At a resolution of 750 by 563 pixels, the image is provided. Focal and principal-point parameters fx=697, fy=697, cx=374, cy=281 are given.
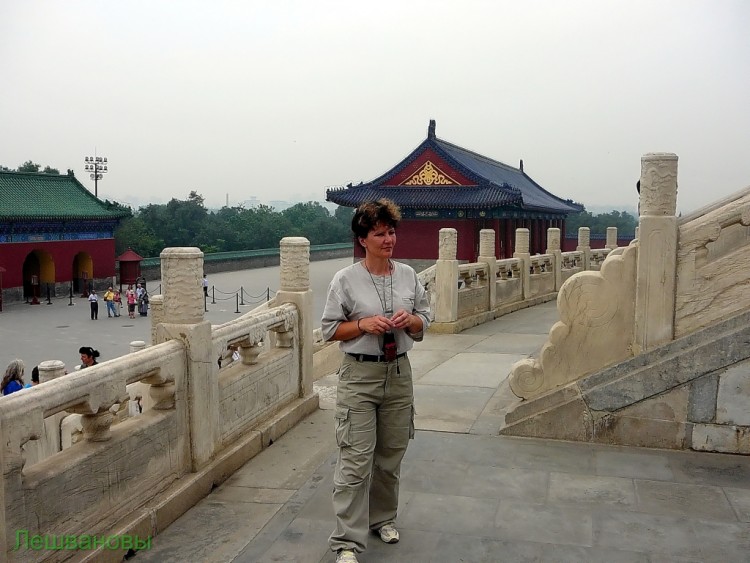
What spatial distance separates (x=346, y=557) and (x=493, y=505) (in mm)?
1071

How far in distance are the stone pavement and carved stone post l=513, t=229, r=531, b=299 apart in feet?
27.8

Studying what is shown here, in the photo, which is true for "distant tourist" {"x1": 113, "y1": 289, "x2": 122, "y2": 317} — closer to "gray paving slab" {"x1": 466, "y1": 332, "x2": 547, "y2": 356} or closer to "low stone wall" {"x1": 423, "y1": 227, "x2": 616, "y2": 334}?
"low stone wall" {"x1": 423, "y1": 227, "x2": 616, "y2": 334}

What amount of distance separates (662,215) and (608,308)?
74 centimetres

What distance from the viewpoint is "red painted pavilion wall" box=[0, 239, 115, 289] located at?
92.6 feet

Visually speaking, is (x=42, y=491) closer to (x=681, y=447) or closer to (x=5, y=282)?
(x=681, y=447)

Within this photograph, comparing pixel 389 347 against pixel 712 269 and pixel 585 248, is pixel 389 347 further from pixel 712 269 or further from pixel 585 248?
pixel 585 248

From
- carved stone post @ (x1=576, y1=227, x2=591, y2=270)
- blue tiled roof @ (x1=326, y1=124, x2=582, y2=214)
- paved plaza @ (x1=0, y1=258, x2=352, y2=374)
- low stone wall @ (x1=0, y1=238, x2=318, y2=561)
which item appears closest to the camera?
low stone wall @ (x1=0, y1=238, x2=318, y2=561)

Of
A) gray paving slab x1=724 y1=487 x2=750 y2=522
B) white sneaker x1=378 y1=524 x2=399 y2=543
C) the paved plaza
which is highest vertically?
gray paving slab x1=724 y1=487 x2=750 y2=522

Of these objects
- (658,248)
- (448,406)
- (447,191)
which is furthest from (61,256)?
(658,248)

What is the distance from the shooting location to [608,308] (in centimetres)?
496

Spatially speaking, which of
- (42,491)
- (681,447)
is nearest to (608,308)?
(681,447)

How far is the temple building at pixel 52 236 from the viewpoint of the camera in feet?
93.2

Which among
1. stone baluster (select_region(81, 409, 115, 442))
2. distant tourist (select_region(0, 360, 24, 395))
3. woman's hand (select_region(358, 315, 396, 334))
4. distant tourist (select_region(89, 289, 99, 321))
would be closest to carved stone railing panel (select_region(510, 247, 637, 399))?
woman's hand (select_region(358, 315, 396, 334))

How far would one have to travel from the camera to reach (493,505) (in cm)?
383
